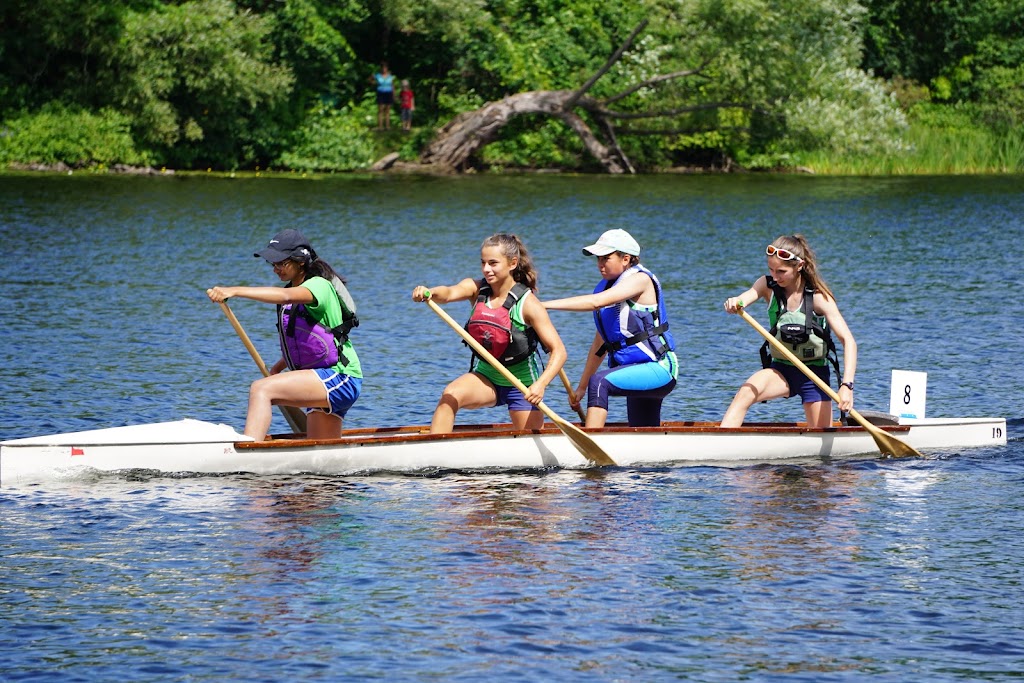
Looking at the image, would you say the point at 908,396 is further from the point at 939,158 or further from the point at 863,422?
the point at 939,158

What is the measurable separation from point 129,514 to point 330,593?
89.1 inches

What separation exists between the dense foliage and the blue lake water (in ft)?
69.0

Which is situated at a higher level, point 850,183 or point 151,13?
point 151,13

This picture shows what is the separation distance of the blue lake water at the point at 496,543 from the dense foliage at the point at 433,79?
69.0 feet

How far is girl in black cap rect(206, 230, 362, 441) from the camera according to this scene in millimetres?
11094

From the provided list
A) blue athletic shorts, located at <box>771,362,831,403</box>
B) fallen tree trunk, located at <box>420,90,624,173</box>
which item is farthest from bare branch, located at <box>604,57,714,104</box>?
blue athletic shorts, located at <box>771,362,831,403</box>

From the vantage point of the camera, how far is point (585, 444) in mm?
12070

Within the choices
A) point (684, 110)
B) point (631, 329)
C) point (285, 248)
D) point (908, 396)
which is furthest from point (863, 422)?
point (684, 110)

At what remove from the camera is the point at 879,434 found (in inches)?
498

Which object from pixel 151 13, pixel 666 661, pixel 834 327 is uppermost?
pixel 151 13

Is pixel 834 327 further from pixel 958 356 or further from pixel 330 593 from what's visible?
pixel 958 356

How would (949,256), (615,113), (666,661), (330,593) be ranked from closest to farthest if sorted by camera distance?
(666,661), (330,593), (949,256), (615,113)

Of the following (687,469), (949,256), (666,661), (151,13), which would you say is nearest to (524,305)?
(687,469)

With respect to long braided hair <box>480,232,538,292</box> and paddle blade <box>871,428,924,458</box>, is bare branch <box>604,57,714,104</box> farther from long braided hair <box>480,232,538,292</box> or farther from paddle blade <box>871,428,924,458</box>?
long braided hair <box>480,232,538,292</box>
